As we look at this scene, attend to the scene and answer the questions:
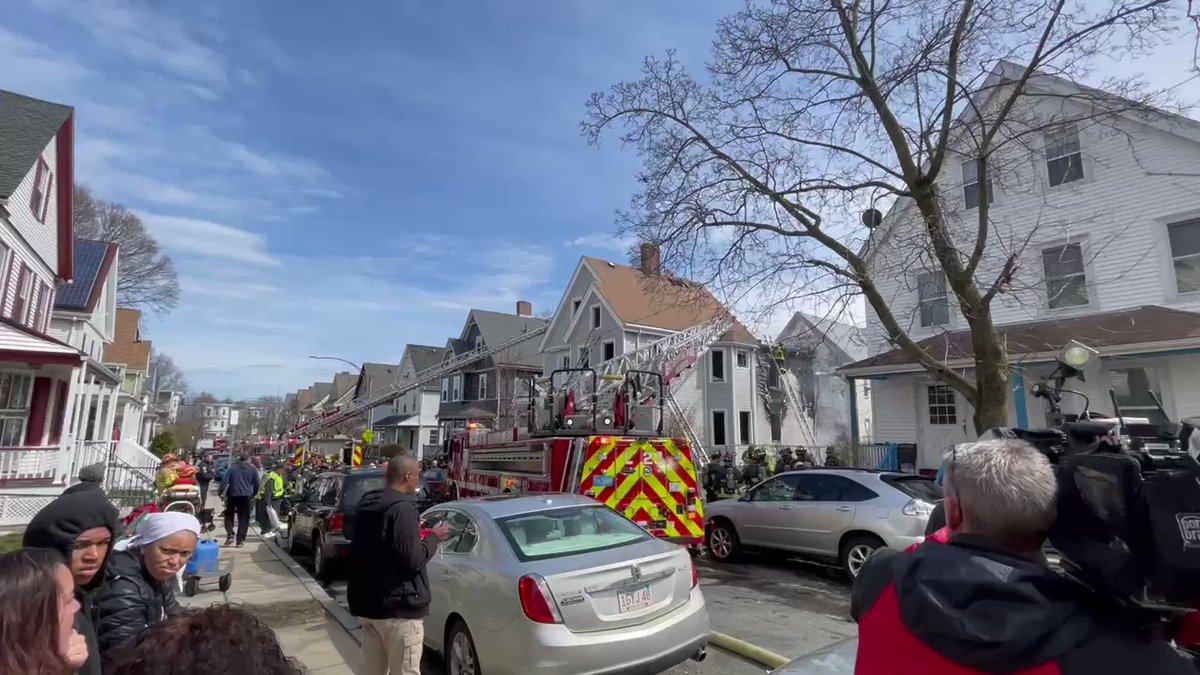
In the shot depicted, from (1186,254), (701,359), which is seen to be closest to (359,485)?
(1186,254)

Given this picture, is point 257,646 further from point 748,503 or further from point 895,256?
point 895,256

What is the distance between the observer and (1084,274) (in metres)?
14.0

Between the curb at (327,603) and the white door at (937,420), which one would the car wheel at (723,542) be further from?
the white door at (937,420)

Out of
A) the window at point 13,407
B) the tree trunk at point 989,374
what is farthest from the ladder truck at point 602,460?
the window at point 13,407

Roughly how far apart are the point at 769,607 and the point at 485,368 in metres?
32.6

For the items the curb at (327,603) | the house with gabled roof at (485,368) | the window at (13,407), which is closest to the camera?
the curb at (327,603)

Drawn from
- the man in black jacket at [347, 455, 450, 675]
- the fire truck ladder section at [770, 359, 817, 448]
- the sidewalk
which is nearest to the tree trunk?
the man in black jacket at [347, 455, 450, 675]

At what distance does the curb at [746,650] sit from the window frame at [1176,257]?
44.0 feet

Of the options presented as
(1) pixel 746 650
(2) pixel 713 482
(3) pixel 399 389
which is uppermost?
(3) pixel 399 389

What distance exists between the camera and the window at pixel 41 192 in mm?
16438

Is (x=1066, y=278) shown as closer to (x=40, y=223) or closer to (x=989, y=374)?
(x=989, y=374)

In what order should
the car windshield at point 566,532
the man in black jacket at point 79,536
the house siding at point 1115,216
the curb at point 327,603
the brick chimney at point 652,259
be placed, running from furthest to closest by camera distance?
the house siding at point 1115,216, the brick chimney at point 652,259, the curb at point 327,603, the car windshield at point 566,532, the man in black jacket at point 79,536

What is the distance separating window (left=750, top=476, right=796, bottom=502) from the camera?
9359mm

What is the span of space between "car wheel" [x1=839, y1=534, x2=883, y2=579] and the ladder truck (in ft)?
6.78
